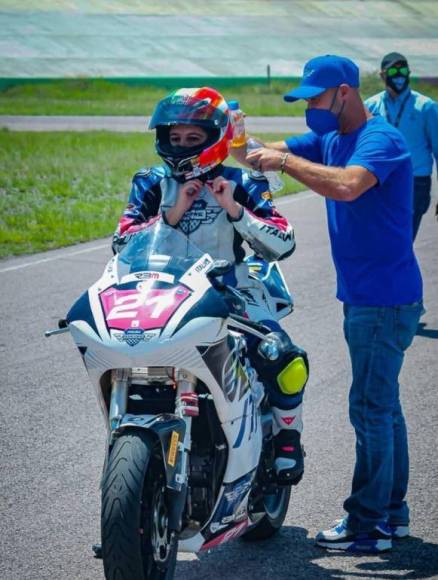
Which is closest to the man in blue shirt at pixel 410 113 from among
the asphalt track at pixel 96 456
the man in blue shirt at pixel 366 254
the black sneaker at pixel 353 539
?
the asphalt track at pixel 96 456

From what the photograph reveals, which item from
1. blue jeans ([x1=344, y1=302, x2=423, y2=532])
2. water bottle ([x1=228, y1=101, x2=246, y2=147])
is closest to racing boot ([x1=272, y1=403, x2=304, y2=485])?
blue jeans ([x1=344, y1=302, x2=423, y2=532])

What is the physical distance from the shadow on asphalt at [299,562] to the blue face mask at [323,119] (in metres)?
1.92

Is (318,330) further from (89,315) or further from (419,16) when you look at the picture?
(419,16)

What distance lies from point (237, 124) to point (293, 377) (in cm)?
115

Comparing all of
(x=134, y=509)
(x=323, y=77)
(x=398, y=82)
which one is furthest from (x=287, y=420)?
(x=398, y=82)

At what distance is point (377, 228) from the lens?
5.14 meters

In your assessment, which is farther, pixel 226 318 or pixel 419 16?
pixel 419 16

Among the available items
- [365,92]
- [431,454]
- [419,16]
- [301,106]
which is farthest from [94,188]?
[419,16]

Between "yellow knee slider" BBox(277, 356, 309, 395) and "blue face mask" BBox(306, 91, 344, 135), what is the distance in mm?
1038

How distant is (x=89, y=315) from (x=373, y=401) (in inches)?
60.8

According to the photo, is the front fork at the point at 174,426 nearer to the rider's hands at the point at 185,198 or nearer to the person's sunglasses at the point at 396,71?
the rider's hands at the point at 185,198

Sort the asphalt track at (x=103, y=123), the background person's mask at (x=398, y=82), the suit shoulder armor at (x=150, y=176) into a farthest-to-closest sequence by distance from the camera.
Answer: the asphalt track at (x=103, y=123), the background person's mask at (x=398, y=82), the suit shoulder armor at (x=150, y=176)

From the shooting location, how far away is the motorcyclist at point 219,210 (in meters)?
4.96

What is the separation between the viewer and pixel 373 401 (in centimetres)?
526
